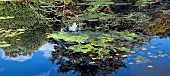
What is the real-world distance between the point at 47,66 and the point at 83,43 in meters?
1.78

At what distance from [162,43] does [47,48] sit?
153 inches

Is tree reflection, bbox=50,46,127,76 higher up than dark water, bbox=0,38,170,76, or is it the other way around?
tree reflection, bbox=50,46,127,76

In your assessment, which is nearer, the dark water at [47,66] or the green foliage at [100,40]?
the dark water at [47,66]

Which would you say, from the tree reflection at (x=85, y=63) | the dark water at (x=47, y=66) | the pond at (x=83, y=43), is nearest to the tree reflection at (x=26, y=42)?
the pond at (x=83, y=43)

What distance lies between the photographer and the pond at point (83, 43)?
315 inches

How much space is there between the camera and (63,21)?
13.4 meters

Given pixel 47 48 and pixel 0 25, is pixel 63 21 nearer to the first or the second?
pixel 0 25

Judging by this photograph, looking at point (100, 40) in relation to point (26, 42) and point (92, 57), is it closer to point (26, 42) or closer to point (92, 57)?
point (92, 57)

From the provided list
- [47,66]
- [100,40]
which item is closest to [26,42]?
[47,66]

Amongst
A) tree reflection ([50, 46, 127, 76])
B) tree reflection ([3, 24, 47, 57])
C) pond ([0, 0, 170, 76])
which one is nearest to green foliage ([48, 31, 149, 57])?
pond ([0, 0, 170, 76])

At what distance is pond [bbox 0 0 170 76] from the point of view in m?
8.01

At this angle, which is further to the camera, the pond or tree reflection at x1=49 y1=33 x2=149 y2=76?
the pond

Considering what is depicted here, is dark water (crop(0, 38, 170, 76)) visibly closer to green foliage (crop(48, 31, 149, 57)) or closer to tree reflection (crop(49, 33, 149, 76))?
tree reflection (crop(49, 33, 149, 76))

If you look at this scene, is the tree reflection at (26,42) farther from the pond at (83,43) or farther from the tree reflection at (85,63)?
the tree reflection at (85,63)
